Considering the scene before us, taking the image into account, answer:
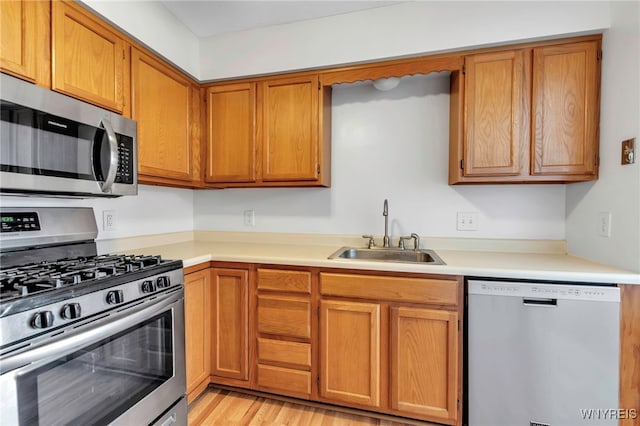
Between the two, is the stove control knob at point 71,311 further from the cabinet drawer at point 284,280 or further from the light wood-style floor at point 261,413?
the light wood-style floor at point 261,413

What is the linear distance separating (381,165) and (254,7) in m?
1.27

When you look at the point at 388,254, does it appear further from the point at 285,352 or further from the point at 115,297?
the point at 115,297

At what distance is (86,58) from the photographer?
143 cm

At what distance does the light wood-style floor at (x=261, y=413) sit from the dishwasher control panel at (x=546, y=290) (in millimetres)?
871

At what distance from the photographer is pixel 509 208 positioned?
6.42ft

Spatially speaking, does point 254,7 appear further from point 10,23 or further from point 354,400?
point 354,400

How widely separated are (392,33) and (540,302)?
163 cm

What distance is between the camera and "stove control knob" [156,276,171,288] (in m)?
1.37

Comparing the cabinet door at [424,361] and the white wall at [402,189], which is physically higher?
the white wall at [402,189]

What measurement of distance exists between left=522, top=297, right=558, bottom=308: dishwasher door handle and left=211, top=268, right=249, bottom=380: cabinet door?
143 cm

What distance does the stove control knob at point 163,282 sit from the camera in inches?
53.7

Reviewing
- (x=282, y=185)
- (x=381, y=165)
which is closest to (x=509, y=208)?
(x=381, y=165)

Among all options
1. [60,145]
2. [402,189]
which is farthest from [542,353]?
[60,145]

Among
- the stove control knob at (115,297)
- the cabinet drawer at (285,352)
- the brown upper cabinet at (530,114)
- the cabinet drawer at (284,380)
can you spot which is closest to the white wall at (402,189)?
the brown upper cabinet at (530,114)
